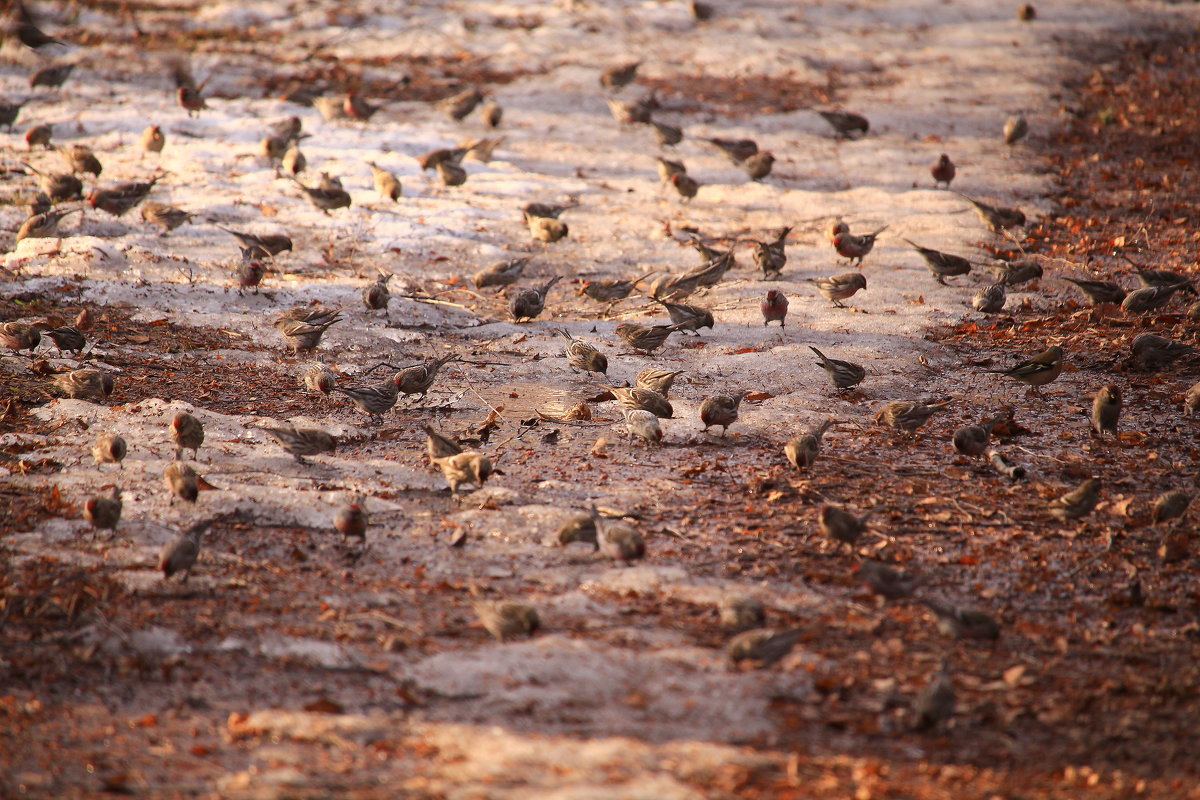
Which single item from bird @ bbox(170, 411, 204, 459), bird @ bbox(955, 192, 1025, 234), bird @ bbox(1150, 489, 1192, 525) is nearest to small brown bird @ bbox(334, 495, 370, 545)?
bird @ bbox(170, 411, 204, 459)

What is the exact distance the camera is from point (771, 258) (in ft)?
35.8

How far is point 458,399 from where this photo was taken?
8680mm

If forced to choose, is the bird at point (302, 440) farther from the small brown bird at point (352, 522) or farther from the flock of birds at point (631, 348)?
the small brown bird at point (352, 522)

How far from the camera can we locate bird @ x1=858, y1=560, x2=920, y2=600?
560 centimetres

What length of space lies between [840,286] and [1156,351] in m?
3.07

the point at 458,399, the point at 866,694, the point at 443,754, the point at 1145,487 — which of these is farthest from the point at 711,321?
the point at 443,754

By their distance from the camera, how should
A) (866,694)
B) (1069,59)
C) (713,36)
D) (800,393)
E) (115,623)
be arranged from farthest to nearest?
(713,36) → (1069,59) → (800,393) → (115,623) → (866,694)

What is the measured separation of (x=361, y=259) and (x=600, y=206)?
355 centimetres

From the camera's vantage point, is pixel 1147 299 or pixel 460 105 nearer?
pixel 1147 299

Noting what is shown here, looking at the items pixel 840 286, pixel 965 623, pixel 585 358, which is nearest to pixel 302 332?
pixel 585 358

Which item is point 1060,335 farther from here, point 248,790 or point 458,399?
point 248,790

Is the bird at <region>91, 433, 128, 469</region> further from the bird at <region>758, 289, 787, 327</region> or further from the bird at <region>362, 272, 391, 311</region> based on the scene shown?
the bird at <region>758, 289, 787, 327</region>

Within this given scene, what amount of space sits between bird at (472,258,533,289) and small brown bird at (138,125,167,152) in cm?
634

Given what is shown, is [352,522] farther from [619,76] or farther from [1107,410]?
[619,76]
